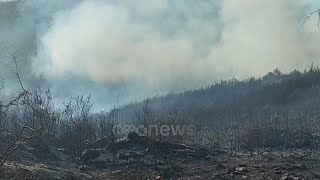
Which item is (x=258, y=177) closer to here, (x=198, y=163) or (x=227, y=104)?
(x=198, y=163)

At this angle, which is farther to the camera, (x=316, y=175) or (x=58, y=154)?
(x=58, y=154)

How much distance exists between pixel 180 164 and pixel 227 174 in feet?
19.4

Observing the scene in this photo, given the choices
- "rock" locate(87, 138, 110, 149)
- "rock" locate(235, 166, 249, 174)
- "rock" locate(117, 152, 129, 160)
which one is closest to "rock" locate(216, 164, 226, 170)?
"rock" locate(235, 166, 249, 174)

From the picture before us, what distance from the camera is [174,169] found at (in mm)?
25484

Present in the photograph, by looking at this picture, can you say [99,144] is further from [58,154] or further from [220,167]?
[220,167]

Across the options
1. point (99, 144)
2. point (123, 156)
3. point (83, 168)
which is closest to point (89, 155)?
point (123, 156)

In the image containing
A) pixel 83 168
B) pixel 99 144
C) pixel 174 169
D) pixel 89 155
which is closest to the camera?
pixel 174 169

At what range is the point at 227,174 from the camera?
2245 centimetres

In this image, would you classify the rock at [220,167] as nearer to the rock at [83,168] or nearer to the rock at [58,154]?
the rock at [83,168]

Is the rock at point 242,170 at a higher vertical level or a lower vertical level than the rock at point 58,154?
lower

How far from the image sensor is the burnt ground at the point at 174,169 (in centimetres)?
2123

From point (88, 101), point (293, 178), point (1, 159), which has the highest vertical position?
point (88, 101)

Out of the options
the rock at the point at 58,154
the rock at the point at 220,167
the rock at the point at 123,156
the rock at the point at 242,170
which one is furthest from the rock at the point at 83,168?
the rock at the point at 242,170

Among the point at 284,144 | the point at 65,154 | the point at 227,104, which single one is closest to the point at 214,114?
the point at 227,104
